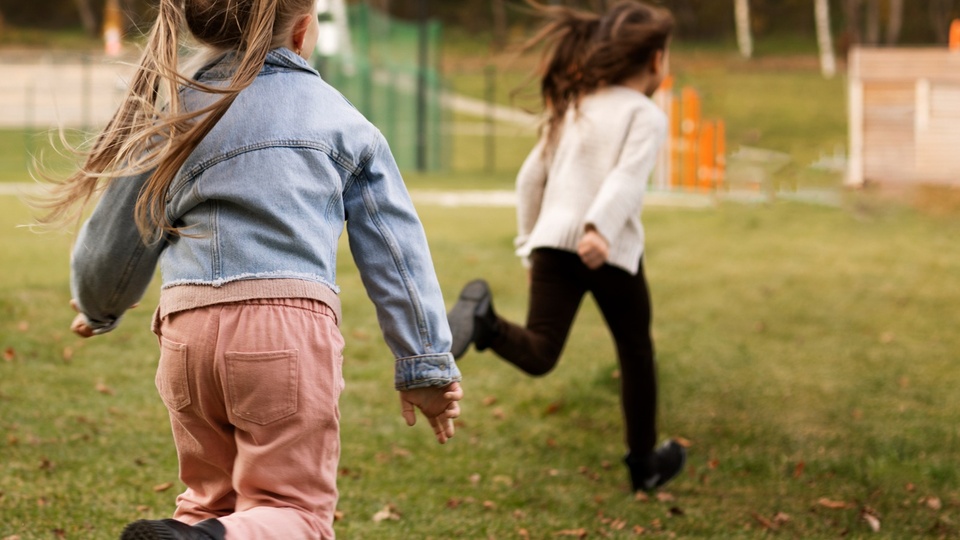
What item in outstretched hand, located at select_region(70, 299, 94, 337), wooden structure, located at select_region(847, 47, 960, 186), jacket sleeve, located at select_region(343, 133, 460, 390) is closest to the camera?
jacket sleeve, located at select_region(343, 133, 460, 390)

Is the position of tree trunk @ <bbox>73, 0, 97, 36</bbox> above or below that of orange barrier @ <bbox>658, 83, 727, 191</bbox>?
above

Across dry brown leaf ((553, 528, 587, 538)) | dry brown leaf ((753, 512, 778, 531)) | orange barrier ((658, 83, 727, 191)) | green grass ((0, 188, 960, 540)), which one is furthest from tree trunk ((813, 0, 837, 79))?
dry brown leaf ((553, 528, 587, 538))

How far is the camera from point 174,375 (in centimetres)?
216

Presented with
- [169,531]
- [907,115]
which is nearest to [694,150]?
[907,115]

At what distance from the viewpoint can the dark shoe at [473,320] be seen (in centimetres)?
356

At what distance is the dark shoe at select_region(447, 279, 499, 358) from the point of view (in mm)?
3561

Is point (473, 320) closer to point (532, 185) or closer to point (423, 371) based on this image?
point (532, 185)

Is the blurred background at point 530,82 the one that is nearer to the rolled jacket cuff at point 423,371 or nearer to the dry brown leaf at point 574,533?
the rolled jacket cuff at point 423,371


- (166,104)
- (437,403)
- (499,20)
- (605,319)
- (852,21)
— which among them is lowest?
(499,20)

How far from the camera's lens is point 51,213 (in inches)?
92.3

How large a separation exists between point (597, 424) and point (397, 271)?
2834mm

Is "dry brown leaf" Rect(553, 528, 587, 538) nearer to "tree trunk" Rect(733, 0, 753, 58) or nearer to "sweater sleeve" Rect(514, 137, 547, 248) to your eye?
"sweater sleeve" Rect(514, 137, 547, 248)

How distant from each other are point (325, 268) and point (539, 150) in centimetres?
193

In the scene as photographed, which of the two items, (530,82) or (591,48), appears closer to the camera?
(591,48)
